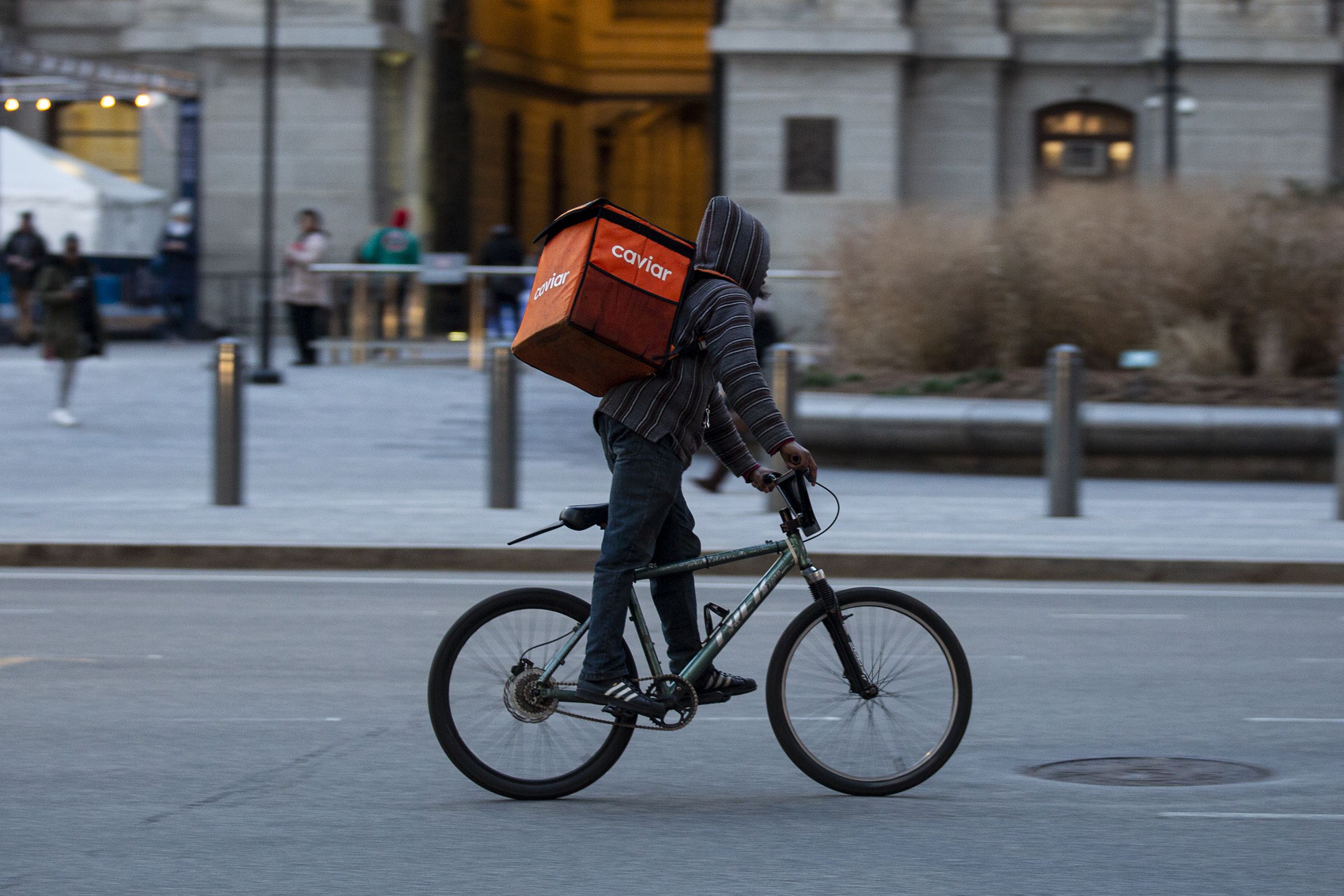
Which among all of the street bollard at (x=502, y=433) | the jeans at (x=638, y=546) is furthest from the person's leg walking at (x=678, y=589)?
the street bollard at (x=502, y=433)

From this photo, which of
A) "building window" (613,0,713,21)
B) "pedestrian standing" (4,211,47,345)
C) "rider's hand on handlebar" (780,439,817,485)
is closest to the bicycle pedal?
"rider's hand on handlebar" (780,439,817,485)

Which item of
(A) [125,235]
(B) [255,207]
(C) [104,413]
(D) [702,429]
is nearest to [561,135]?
(B) [255,207]

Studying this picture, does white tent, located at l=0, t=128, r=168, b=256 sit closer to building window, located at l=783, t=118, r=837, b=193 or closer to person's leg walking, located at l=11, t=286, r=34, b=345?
person's leg walking, located at l=11, t=286, r=34, b=345

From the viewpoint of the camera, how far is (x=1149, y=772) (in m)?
5.81

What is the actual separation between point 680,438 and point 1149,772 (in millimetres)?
1797

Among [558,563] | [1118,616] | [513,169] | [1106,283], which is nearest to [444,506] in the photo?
[558,563]

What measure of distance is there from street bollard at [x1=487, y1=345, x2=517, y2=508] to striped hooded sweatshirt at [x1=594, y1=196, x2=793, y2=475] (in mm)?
6788

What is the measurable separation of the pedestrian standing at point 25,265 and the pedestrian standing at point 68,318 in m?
7.10

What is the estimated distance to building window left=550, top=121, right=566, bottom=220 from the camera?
36938 mm

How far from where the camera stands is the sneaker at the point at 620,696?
5.41 meters

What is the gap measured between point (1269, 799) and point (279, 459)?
11.2m

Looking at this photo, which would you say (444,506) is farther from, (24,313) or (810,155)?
(810,155)

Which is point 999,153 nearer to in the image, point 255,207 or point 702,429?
point 255,207

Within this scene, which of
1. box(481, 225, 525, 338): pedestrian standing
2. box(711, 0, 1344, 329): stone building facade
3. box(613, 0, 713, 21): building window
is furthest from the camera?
box(613, 0, 713, 21): building window
